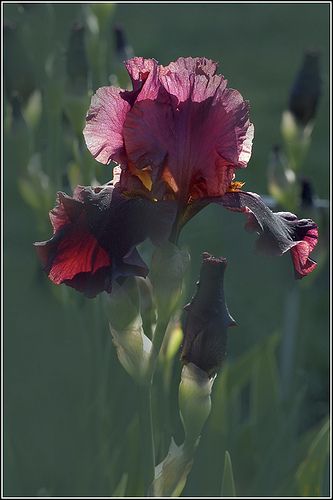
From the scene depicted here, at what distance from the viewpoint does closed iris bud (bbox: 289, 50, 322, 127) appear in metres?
1.76

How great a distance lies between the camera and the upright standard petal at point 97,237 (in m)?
0.84

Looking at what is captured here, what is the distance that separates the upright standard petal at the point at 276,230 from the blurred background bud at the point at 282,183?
79cm

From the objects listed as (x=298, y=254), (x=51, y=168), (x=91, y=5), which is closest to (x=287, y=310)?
(x=51, y=168)

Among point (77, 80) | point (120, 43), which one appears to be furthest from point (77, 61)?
→ point (120, 43)

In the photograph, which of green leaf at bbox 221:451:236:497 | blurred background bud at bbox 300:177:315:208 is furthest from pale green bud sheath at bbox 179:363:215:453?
blurred background bud at bbox 300:177:315:208

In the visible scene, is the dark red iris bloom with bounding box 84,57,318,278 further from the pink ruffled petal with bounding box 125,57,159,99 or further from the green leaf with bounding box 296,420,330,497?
the green leaf with bounding box 296,420,330,497

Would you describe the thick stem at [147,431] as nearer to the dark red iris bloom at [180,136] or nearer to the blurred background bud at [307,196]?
the dark red iris bloom at [180,136]

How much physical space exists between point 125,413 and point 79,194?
844 millimetres

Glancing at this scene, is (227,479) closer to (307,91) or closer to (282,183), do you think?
(282,183)

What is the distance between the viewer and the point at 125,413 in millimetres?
1640

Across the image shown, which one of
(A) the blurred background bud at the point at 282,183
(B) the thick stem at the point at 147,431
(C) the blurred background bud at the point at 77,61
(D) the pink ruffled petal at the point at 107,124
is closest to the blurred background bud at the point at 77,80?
(C) the blurred background bud at the point at 77,61

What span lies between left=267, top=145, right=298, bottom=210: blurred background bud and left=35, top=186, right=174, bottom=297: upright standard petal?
90cm

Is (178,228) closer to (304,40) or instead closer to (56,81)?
(56,81)

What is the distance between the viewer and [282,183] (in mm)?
1763
